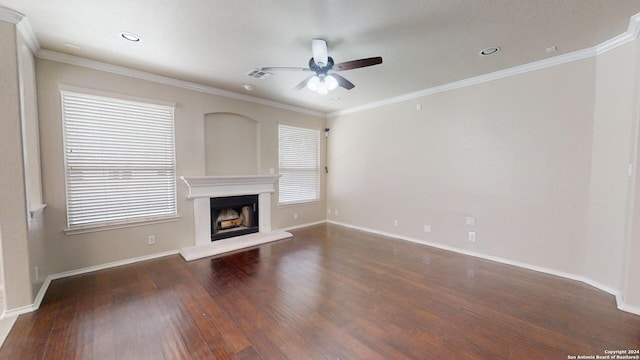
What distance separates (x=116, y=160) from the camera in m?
3.47

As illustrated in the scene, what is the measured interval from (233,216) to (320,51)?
11.4ft

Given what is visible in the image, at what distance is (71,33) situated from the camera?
258cm

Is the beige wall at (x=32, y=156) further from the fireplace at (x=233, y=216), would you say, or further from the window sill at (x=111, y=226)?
the fireplace at (x=233, y=216)

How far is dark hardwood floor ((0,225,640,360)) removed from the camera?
1916 millimetres

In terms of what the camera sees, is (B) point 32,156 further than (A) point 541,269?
No

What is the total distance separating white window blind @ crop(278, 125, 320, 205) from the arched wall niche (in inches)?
23.3

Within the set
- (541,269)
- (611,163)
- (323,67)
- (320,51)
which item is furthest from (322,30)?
(541,269)

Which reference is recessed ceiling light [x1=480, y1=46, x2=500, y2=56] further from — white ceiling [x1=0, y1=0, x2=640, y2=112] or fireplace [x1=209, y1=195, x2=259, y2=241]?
fireplace [x1=209, y1=195, x2=259, y2=241]

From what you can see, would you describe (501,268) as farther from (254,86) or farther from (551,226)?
(254,86)

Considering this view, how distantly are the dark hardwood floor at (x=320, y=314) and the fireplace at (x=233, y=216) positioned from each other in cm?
104

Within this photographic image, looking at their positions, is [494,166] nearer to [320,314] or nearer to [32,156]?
[320,314]

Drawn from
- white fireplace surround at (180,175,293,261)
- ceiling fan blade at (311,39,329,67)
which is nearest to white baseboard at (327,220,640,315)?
white fireplace surround at (180,175,293,261)

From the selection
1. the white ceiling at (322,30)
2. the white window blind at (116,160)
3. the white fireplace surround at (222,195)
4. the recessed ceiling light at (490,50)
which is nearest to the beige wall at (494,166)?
the white ceiling at (322,30)

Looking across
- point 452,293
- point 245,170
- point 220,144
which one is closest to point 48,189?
point 220,144
